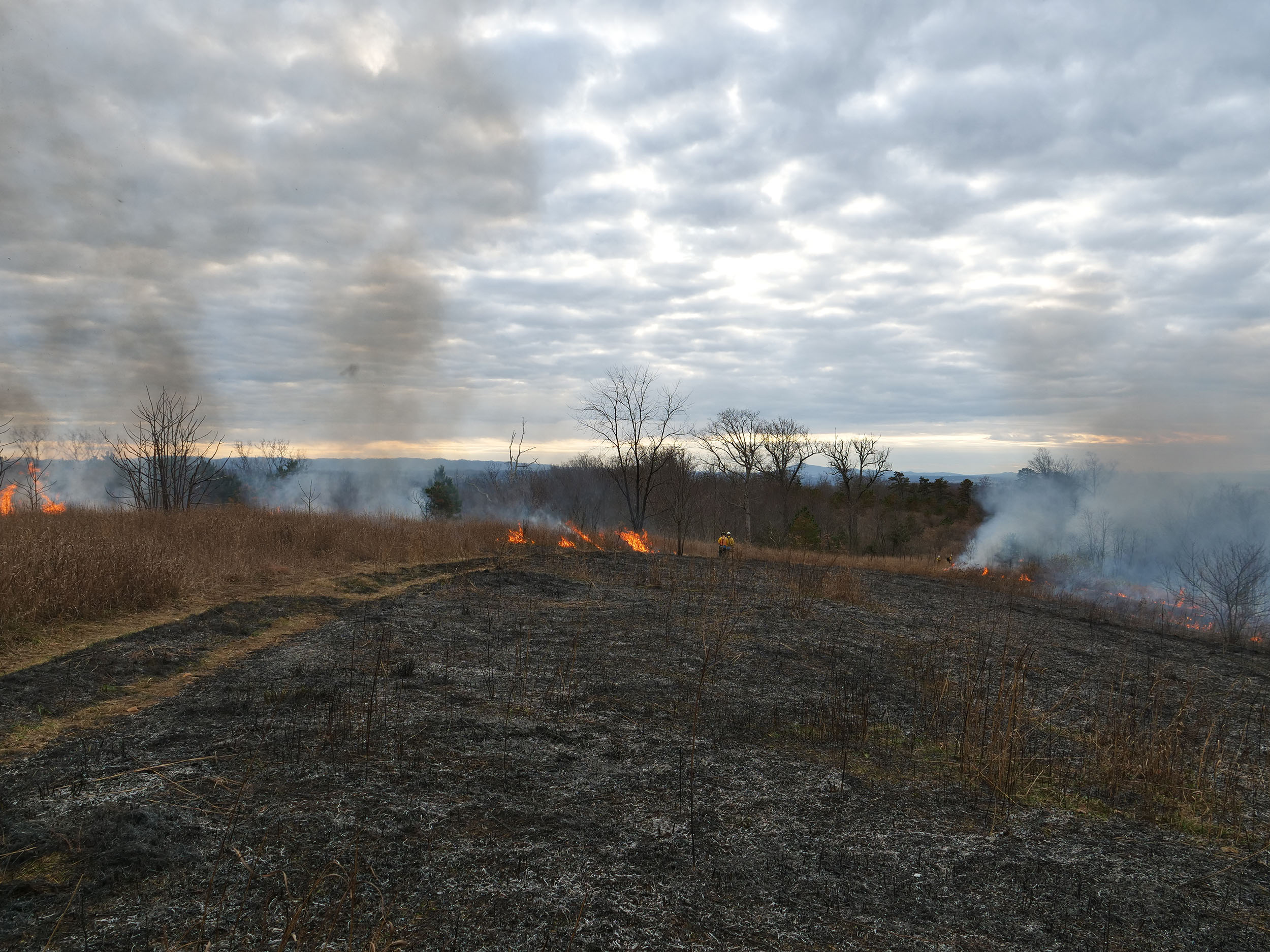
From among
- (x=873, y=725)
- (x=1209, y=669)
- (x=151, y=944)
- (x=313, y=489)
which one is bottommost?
(x=1209, y=669)

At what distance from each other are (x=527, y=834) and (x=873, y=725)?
389 centimetres

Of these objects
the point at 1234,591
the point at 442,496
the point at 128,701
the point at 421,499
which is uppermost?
the point at 442,496

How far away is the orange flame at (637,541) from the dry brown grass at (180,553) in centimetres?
497

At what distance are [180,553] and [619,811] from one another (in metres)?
9.83

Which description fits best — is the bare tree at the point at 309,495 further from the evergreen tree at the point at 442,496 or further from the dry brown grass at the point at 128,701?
the dry brown grass at the point at 128,701

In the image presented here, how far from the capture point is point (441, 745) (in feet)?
16.8

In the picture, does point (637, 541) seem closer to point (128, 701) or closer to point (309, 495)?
point (309, 495)

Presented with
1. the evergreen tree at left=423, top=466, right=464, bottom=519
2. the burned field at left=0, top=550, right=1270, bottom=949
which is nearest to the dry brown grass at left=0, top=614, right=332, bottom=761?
the burned field at left=0, top=550, right=1270, bottom=949

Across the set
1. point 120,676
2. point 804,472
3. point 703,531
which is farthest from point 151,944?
point 804,472

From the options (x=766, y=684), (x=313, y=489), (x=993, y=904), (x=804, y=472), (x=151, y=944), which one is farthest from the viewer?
(x=804, y=472)

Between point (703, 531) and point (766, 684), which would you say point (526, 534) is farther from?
point (703, 531)

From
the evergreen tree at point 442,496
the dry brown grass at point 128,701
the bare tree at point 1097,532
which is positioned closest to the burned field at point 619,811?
the dry brown grass at point 128,701

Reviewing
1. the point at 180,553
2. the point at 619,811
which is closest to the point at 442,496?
the point at 180,553

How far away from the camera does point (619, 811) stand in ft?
14.0
